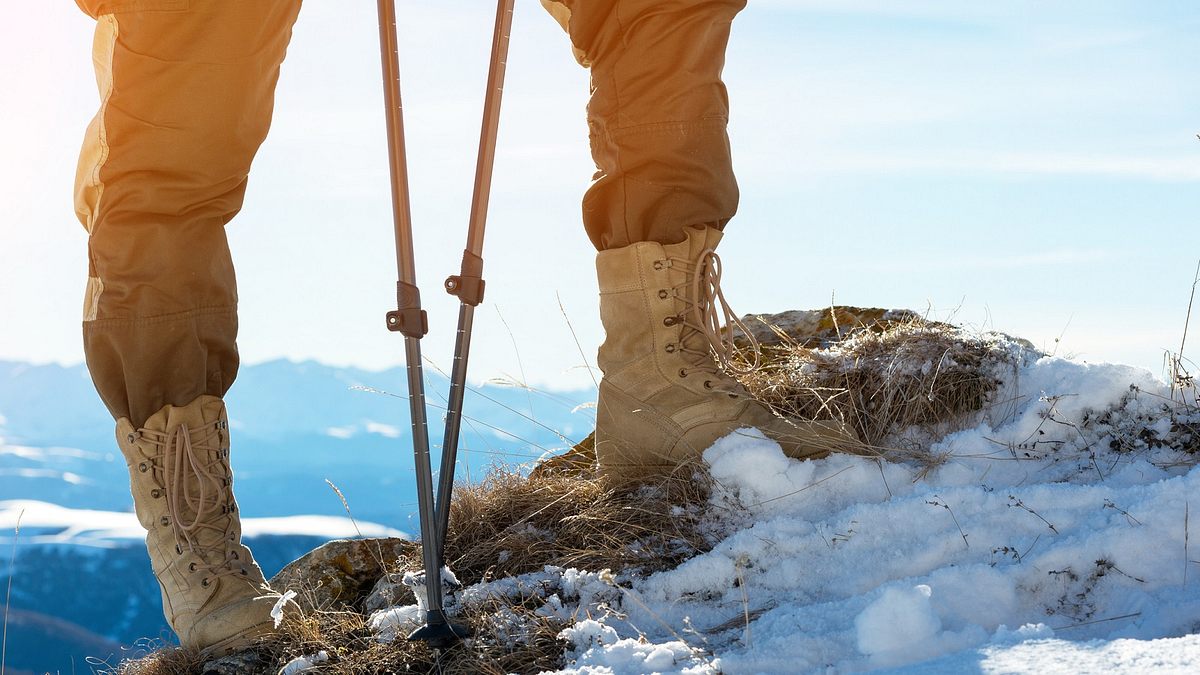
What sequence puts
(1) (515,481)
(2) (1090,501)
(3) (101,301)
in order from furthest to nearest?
(1) (515,481) < (3) (101,301) < (2) (1090,501)

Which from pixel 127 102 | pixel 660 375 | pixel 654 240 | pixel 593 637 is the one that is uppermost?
pixel 127 102

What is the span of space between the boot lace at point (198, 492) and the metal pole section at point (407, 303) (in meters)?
0.54

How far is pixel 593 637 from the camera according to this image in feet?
5.30

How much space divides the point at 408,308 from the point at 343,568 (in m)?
0.92

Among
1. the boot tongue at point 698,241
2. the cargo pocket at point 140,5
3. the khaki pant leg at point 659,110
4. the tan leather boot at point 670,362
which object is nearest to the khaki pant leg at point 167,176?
the cargo pocket at point 140,5

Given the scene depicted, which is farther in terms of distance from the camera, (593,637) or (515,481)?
(515,481)

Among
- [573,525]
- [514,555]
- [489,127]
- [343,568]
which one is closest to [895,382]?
[573,525]

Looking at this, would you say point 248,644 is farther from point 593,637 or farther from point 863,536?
point 863,536

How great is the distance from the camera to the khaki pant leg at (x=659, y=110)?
2264mm

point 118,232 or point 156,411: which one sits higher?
point 118,232

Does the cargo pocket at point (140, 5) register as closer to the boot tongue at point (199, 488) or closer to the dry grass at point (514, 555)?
the boot tongue at point (199, 488)

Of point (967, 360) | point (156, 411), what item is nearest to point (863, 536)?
point (967, 360)

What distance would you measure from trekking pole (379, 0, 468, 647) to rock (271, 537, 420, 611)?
1.88ft

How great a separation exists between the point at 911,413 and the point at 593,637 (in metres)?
1.12
